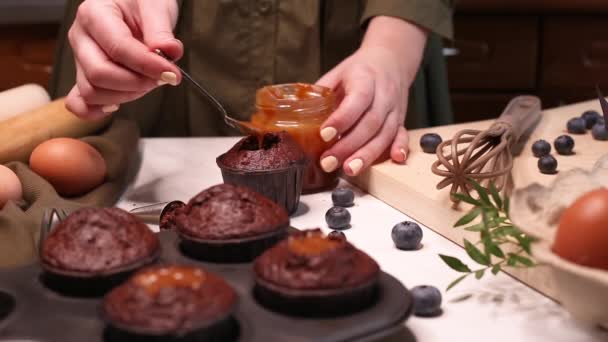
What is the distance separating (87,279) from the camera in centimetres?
92

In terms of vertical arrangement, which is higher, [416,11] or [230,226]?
[416,11]

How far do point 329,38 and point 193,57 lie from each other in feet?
1.07

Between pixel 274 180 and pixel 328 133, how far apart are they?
0.22m

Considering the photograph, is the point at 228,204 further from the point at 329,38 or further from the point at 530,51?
the point at 530,51

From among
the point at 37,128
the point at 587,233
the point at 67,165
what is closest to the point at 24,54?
the point at 37,128

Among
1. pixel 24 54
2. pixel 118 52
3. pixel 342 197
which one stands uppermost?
pixel 118 52

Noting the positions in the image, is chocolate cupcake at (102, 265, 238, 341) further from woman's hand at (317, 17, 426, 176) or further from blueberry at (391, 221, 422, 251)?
woman's hand at (317, 17, 426, 176)

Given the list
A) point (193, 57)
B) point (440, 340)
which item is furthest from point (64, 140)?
point (440, 340)

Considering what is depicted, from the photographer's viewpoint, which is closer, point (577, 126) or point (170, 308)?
point (170, 308)

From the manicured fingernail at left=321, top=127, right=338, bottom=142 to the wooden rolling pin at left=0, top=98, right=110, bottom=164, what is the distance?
0.48 metres

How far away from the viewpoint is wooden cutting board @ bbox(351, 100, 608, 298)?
127 centimetres

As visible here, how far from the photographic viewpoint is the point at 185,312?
797 mm

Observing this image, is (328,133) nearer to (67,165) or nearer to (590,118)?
(67,165)

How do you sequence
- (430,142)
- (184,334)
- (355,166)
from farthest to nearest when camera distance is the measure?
(430,142)
(355,166)
(184,334)
